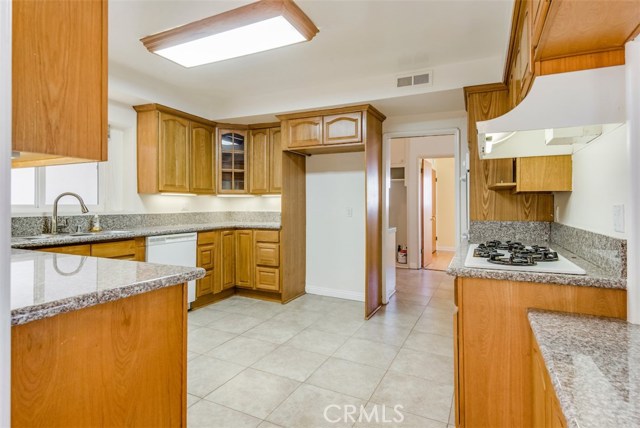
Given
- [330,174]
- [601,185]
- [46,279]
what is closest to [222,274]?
[330,174]

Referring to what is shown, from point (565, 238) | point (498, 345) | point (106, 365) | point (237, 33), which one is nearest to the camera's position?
point (106, 365)

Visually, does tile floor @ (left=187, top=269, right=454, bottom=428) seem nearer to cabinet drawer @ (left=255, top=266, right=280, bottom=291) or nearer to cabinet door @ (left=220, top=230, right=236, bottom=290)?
cabinet drawer @ (left=255, top=266, right=280, bottom=291)

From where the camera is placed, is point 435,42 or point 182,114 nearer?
point 435,42

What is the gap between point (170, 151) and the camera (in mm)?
3875

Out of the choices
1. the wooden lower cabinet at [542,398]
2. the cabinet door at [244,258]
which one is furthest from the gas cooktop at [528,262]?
the cabinet door at [244,258]

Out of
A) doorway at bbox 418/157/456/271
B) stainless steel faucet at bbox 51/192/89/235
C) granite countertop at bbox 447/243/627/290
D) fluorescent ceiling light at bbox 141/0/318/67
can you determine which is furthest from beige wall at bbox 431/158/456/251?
stainless steel faucet at bbox 51/192/89/235

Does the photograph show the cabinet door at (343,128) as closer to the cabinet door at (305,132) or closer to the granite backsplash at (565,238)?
the cabinet door at (305,132)

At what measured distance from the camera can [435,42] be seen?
280 cm

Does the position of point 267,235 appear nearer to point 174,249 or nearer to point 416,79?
point 174,249

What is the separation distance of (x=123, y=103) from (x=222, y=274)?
2.20 metres

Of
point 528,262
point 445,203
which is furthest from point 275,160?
point 445,203

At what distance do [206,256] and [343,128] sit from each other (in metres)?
2.13

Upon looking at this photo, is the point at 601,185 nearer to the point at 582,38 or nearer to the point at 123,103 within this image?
the point at 582,38

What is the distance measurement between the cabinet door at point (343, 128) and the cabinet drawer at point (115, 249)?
2198 millimetres
